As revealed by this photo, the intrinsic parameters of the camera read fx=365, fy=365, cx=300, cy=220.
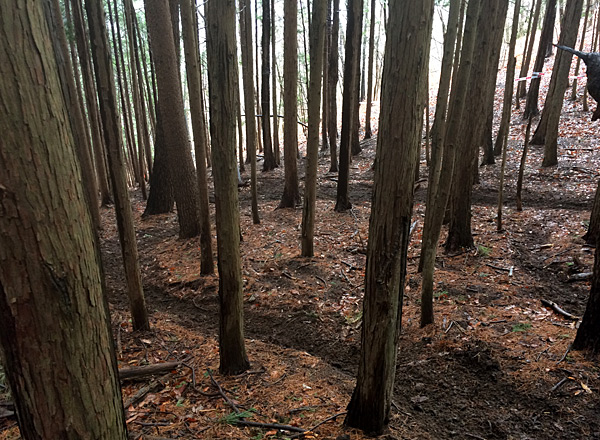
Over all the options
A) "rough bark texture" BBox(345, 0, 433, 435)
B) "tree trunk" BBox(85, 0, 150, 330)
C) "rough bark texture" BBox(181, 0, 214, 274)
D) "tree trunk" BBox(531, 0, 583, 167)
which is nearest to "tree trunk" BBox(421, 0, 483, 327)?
"rough bark texture" BBox(345, 0, 433, 435)

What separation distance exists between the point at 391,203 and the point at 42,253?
212 cm

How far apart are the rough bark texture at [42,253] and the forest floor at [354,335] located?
2.12 m

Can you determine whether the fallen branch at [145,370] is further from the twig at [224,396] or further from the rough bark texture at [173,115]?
the rough bark texture at [173,115]

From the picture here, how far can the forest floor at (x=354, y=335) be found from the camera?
11.7ft

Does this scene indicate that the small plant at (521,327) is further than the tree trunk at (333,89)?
No

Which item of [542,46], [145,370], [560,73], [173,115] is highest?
[542,46]

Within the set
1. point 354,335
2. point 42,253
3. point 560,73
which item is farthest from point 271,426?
point 560,73

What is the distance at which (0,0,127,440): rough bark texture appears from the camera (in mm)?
1253

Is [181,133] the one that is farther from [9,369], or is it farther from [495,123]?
[495,123]

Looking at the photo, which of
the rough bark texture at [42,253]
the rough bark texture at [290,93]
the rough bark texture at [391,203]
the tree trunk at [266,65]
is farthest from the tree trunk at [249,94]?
the rough bark texture at [42,253]

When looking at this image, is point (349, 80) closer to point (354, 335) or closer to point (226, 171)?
point (354, 335)

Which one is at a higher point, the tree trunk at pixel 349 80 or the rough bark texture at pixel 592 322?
the tree trunk at pixel 349 80

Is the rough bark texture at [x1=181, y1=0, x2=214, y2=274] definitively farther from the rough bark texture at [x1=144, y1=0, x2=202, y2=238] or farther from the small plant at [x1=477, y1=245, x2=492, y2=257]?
the small plant at [x1=477, y1=245, x2=492, y2=257]

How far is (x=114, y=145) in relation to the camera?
4.23 meters
